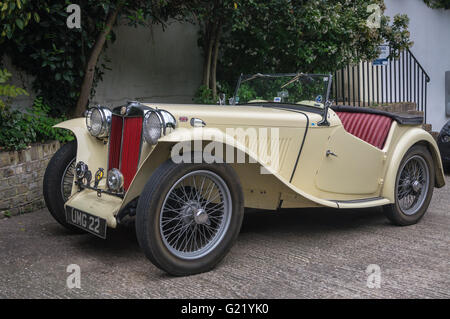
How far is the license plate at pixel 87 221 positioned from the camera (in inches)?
138

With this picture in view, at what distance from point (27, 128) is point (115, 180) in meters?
1.98

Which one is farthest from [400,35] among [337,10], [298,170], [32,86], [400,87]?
[32,86]

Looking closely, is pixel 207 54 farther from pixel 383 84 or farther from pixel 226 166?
pixel 383 84

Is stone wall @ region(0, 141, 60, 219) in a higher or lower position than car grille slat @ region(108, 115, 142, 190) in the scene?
lower

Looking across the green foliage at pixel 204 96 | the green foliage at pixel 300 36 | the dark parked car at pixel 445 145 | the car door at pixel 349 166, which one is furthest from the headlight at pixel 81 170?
the dark parked car at pixel 445 145

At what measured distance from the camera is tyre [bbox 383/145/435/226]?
4.68 meters

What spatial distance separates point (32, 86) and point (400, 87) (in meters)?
7.72

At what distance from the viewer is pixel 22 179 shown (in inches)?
201

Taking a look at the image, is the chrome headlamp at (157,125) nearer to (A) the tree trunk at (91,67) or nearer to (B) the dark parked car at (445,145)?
(A) the tree trunk at (91,67)

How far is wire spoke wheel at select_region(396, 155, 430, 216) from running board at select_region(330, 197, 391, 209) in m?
0.36

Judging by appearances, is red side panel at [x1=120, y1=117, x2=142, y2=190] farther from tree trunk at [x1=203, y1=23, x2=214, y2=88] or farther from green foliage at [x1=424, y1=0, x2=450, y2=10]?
green foliage at [x1=424, y1=0, x2=450, y2=10]

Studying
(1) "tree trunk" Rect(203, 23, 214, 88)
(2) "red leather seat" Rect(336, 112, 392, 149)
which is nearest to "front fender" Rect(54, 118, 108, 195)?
(2) "red leather seat" Rect(336, 112, 392, 149)

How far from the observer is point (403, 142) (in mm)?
4641
